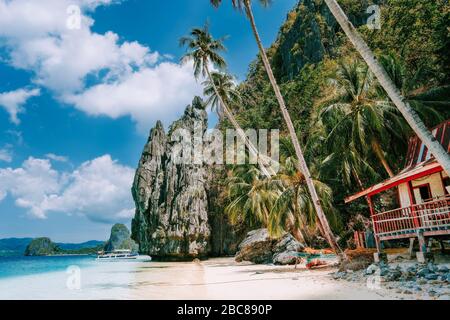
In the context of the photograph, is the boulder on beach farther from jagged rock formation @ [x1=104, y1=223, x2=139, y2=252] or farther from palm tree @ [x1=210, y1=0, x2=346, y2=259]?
jagged rock formation @ [x1=104, y1=223, x2=139, y2=252]

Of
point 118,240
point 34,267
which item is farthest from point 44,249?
point 34,267

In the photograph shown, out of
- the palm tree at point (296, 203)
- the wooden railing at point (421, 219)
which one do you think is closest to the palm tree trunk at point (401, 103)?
the wooden railing at point (421, 219)

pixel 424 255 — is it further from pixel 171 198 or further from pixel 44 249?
pixel 44 249

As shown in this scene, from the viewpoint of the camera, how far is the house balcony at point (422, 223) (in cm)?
900

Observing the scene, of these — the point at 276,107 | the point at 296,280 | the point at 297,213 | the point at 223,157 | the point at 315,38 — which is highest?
the point at 315,38

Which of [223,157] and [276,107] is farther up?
[276,107]

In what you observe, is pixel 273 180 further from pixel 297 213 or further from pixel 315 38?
pixel 315 38

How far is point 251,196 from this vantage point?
26.1m

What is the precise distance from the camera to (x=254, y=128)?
34062 millimetres

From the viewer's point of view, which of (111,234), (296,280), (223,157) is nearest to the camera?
(296,280)

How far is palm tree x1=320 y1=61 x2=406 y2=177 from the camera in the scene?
1642 centimetres

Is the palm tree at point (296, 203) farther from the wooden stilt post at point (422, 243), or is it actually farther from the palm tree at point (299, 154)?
the wooden stilt post at point (422, 243)
